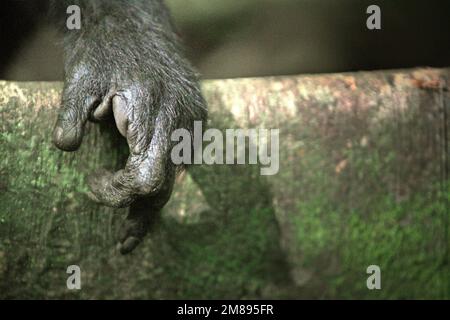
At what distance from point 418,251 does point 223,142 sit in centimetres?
49

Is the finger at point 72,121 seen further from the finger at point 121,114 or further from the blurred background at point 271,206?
the blurred background at point 271,206

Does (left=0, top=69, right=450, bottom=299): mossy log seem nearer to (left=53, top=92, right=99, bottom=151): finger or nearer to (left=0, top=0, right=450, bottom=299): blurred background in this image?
(left=0, top=0, right=450, bottom=299): blurred background

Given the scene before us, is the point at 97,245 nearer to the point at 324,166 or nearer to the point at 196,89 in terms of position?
the point at 196,89

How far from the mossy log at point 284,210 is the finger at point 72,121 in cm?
17

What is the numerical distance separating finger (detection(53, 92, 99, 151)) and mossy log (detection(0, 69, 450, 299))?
0.57ft

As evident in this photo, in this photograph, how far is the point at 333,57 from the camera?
1.29 meters

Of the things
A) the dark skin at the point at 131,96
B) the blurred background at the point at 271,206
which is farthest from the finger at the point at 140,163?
the blurred background at the point at 271,206

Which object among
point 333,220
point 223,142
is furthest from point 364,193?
point 223,142

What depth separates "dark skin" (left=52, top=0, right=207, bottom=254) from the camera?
0.82 meters

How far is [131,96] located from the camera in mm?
851

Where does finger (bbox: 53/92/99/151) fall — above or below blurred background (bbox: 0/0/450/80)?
below

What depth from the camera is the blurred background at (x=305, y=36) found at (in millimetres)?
1278

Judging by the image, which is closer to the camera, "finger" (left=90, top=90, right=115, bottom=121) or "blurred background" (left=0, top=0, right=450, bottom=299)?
"finger" (left=90, top=90, right=115, bottom=121)

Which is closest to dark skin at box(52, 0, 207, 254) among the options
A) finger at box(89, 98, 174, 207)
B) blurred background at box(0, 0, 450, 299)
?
finger at box(89, 98, 174, 207)
